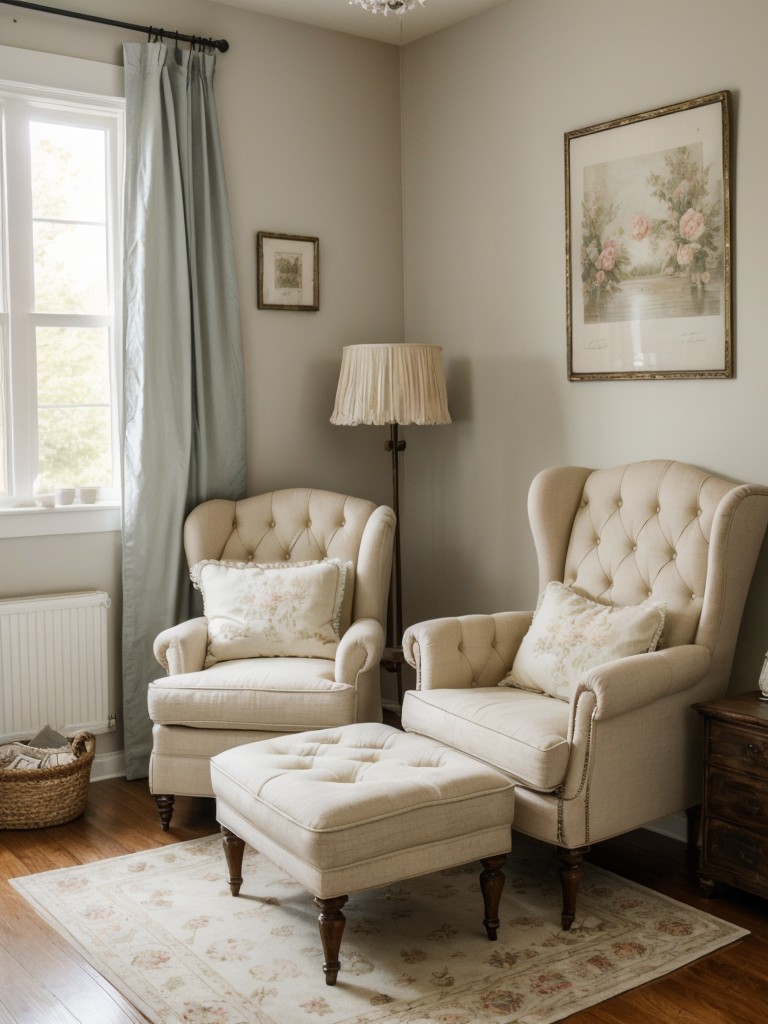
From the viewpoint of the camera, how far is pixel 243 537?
12.9 ft

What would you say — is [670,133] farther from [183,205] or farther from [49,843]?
[49,843]

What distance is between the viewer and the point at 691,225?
10.7ft

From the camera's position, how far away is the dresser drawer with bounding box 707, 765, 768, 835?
Result: 2719 millimetres

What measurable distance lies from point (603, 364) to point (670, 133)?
2.46 feet

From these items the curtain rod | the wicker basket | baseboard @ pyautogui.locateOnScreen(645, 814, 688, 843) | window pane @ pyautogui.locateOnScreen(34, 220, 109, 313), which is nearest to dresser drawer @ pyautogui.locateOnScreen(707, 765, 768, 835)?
baseboard @ pyautogui.locateOnScreen(645, 814, 688, 843)

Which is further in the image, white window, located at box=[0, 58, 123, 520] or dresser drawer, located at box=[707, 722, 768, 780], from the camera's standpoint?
white window, located at box=[0, 58, 123, 520]

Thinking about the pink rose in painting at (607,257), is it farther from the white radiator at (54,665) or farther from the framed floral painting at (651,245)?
the white radiator at (54,665)

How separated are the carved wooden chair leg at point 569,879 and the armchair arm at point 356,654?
0.88 m

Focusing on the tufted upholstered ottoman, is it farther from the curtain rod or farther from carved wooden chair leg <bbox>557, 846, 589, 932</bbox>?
the curtain rod

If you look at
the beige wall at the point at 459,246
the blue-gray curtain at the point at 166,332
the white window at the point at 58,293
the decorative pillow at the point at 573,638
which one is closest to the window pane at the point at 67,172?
the white window at the point at 58,293

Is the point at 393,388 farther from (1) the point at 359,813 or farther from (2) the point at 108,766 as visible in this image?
(1) the point at 359,813

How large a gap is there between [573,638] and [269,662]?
1024 millimetres

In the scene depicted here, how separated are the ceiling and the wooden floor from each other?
9.67 feet

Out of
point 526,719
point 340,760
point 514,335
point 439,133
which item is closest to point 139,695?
point 340,760
